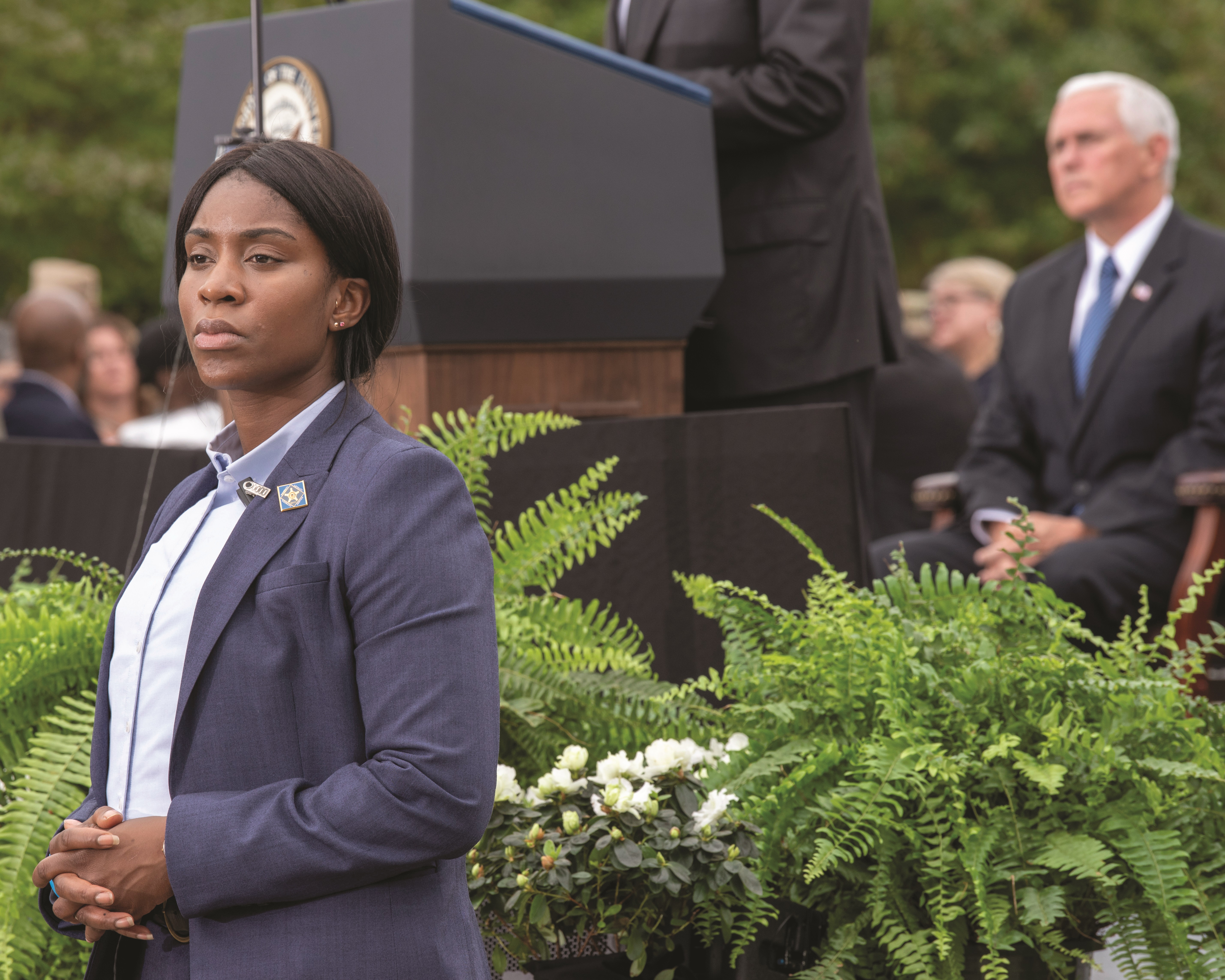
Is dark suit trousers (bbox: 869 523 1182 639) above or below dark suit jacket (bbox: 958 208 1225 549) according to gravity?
below

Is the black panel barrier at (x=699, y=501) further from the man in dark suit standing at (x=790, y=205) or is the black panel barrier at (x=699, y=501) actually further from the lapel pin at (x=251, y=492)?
the lapel pin at (x=251, y=492)

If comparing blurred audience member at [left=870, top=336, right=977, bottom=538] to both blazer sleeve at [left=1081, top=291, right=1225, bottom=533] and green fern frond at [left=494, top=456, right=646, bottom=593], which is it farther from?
green fern frond at [left=494, top=456, right=646, bottom=593]

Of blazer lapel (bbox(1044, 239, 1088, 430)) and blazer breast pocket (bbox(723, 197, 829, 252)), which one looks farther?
blazer lapel (bbox(1044, 239, 1088, 430))

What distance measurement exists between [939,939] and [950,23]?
654 inches

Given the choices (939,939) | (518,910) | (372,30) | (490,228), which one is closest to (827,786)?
(939,939)

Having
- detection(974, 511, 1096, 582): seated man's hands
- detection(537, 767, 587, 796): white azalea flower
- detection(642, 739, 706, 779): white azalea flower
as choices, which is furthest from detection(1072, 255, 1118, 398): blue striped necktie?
detection(537, 767, 587, 796): white azalea flower

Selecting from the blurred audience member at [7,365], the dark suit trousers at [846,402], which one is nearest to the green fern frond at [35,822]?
the dark suit trousers at [846,402]

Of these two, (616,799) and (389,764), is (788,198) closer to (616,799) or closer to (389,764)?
(616,799)

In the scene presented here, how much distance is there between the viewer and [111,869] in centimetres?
139

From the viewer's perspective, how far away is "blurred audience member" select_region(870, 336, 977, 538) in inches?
230

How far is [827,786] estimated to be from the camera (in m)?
2.12

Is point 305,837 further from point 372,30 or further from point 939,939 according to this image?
point 372,30

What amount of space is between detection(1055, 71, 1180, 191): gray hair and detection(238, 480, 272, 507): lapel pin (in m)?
3.77

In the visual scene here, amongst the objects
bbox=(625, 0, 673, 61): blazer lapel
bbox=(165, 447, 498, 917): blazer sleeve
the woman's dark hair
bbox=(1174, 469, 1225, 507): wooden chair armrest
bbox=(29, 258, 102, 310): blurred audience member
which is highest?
bbox=(29, 258, 102, 310): blurred audience member
